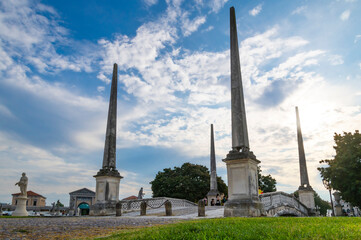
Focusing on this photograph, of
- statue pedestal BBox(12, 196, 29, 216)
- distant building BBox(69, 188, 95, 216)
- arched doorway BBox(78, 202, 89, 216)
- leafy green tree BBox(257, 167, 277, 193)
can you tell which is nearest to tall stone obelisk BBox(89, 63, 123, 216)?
statue pedestal BBox(12, 196, 29, 216)

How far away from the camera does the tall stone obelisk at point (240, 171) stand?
11.2m

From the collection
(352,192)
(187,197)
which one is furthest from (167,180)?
(352,192)

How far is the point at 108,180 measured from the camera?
16.8m

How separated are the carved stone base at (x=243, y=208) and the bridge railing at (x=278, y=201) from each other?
→ 22.0 ft

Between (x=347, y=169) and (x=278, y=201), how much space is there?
748cm

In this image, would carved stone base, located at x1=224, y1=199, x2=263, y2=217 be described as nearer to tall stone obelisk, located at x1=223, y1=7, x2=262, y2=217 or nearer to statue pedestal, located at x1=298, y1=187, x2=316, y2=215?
tall stone obelisk, located at x1=223, y1=7, x2=262, y2=217

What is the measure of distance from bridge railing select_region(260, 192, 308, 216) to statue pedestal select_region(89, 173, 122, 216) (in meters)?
9.76

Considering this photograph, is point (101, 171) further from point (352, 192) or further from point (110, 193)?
point (352, 192)

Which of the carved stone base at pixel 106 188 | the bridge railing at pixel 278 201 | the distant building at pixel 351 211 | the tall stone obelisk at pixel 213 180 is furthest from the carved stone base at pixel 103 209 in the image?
the distant building at pixel 351 211

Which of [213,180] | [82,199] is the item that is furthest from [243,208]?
[82,199]

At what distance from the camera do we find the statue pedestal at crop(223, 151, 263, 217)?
1110 cm

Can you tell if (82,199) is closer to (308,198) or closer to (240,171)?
(308,198)

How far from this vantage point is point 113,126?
18.7m

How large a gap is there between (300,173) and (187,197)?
2076 centimetres
